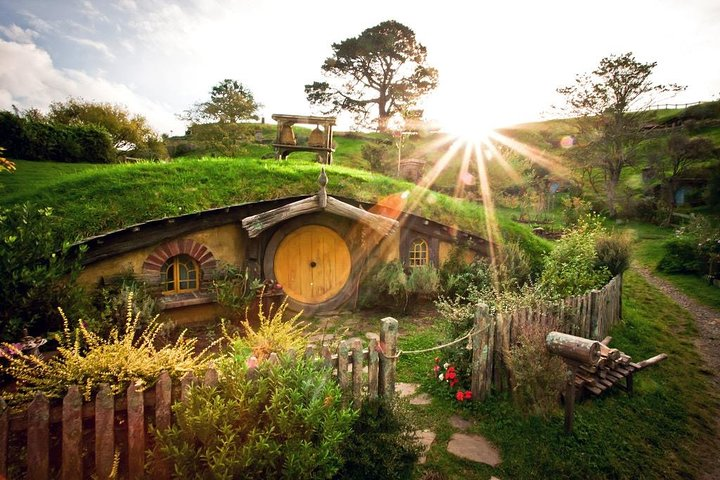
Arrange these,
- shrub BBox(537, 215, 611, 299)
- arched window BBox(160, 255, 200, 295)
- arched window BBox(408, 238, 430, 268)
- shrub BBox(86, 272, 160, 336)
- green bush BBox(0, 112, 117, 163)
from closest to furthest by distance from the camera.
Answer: shrub BBox(86, 272, 160, 336) → shrub BBox(537, 215, 611, 299) → arched window BBox(160, 255, 200, 295) → arched window BBox(408, 238, 430, 268) → green bush BBox(0, 112, 117, 163)

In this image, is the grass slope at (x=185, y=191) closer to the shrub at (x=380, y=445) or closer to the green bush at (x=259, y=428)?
the green bush at (x=259, y=428)

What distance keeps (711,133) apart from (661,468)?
4643 centimetres

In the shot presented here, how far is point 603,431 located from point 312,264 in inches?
268

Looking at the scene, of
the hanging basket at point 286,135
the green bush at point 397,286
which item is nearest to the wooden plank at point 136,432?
the green bush at point 397,286

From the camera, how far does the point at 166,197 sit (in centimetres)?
811

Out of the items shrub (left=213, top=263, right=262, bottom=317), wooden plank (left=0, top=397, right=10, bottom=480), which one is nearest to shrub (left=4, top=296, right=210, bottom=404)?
wooden plank (left=0, top=397, right=10, bottom=480)

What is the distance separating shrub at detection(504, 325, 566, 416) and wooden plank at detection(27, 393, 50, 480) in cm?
488

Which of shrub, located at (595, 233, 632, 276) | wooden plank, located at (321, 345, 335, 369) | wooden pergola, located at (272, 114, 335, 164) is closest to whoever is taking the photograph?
wooden plank, located at (321, 345, 335, 369)

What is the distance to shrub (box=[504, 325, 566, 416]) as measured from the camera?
181 inches

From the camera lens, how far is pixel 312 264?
30.8 ft

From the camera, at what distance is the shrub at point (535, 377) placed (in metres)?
4.59

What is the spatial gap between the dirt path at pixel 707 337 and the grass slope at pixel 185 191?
412cm

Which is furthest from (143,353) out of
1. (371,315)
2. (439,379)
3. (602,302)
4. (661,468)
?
(602,302)

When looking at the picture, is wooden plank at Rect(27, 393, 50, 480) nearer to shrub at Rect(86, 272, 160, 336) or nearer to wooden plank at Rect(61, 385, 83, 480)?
wooden plank at Rect(61, 385, 83, 480)
